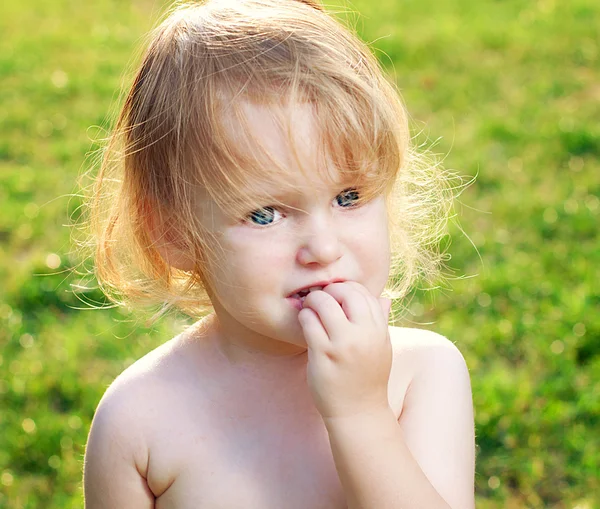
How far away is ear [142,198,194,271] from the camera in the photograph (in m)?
2.05

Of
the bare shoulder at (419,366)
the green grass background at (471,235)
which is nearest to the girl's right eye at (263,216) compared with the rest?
the bare shoulder at (419,366)

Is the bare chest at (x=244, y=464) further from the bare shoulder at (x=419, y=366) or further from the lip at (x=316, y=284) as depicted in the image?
the lip at (x=316, y=284)

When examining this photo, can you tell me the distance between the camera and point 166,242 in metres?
2.08

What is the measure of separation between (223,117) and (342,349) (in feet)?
1.63

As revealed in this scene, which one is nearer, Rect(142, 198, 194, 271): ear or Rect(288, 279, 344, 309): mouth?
Rect(288, 279, 344, 309): mouth

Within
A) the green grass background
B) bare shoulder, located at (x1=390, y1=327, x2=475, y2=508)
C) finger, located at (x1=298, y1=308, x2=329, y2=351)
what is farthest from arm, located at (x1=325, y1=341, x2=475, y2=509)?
the green grass background

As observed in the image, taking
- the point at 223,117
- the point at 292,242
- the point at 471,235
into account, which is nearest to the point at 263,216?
the point at 292,242

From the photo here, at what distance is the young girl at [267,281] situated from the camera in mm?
1812

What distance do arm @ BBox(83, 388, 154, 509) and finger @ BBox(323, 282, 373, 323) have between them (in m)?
0.56

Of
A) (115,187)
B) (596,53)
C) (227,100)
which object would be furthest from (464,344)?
(596,53)

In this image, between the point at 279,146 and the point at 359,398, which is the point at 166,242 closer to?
the point at 279,146

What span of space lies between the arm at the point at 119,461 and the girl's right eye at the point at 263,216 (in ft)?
1.71

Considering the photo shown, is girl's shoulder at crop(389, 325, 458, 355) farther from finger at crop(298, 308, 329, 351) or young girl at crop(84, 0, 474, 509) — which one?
finger at crop(298, 308, 329, 351)

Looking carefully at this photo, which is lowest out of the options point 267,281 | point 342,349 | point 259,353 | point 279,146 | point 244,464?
point 244,464
